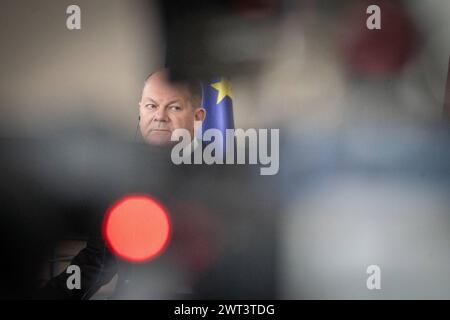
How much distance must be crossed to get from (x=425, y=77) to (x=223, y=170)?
0.42 m

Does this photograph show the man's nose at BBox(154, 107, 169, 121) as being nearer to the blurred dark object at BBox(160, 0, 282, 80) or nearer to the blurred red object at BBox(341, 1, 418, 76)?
the blurred dark object at BBox(160, 0, 282, 80)

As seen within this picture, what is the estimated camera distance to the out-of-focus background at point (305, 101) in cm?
103

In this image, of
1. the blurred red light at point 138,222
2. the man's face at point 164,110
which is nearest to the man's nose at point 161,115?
the man's face at point 164,110

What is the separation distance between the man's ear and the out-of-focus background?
6 centimetres

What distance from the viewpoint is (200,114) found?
105cm

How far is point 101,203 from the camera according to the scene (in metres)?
1.03

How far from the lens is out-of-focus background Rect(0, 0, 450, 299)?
1.03 m

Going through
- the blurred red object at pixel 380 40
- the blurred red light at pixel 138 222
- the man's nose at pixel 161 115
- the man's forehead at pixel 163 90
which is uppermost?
the blurred red object at pixel 380 40

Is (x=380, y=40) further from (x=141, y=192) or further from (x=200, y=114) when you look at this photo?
(x=141, y=192)

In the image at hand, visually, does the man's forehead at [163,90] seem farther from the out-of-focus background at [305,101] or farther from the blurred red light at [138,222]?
the blurred red light at [138,222]

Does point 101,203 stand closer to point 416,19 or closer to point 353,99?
point 353,99

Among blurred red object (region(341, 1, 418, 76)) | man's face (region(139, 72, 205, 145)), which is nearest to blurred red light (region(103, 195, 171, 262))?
man's face (region(139, 72, 205, 145))

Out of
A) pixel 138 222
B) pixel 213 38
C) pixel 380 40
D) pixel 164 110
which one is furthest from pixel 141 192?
pixel 380 40
